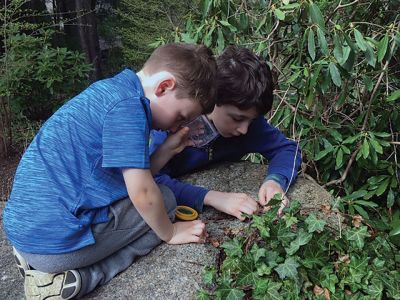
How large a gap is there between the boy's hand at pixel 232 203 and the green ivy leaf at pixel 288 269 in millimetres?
425

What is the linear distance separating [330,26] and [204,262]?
153 cm

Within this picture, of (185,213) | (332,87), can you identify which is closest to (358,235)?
(185,213)

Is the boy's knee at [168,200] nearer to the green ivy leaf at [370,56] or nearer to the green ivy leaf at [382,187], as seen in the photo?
the green ivy leaf at [370,56]

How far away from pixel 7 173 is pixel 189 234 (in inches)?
163

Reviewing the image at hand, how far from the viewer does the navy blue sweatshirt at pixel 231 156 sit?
6.78 feet

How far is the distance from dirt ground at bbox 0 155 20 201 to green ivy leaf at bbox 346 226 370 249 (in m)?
3.82

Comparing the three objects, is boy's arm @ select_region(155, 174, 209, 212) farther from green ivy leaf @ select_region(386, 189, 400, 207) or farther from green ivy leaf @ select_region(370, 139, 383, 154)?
green ivy leaf @ select_region(386, 189, 400, 207)

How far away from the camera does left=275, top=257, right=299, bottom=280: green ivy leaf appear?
1438 mm

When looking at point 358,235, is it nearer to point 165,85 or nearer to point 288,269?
point 288,269

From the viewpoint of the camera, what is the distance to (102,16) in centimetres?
1125

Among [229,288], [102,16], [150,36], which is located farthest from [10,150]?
[102,16]

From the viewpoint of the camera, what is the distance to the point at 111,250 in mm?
1651

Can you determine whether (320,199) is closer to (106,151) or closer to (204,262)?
(204,262)

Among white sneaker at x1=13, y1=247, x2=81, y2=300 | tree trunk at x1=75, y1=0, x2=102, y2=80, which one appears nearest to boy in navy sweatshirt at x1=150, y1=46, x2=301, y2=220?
white sneaker at x1=13, y1=247, x2=81, y2=300
